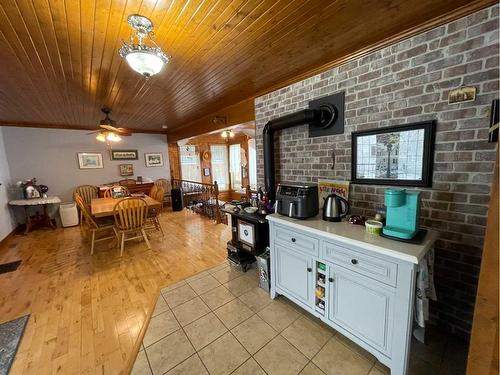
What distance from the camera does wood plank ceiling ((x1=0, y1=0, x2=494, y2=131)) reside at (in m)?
1.32

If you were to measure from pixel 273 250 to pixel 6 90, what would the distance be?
379 centimetres

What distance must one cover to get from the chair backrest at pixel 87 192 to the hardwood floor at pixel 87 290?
3.81ft

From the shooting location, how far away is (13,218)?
4367 mm

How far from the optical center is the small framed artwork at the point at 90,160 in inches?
205

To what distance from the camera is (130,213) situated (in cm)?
321

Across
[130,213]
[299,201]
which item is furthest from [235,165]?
[299,201]

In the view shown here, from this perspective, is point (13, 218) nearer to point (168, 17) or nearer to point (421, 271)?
point (168, 17)

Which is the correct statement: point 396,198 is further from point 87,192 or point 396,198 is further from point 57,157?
point 57,157

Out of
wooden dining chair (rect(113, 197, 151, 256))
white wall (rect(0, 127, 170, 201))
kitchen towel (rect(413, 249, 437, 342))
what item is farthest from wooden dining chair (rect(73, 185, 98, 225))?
kitchen towel (rect(413, 249, 437, 342))

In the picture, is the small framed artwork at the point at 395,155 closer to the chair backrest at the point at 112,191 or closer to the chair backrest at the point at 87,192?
the chair backrest at the point at 112,191

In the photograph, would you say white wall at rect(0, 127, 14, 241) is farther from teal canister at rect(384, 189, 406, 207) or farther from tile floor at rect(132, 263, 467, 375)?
teal canister at rect(384, 189, 406, 207)

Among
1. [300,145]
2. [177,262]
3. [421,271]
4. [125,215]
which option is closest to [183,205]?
[125,215]

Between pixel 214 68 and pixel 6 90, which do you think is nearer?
pixel 214 68

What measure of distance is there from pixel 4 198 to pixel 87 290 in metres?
3.48
